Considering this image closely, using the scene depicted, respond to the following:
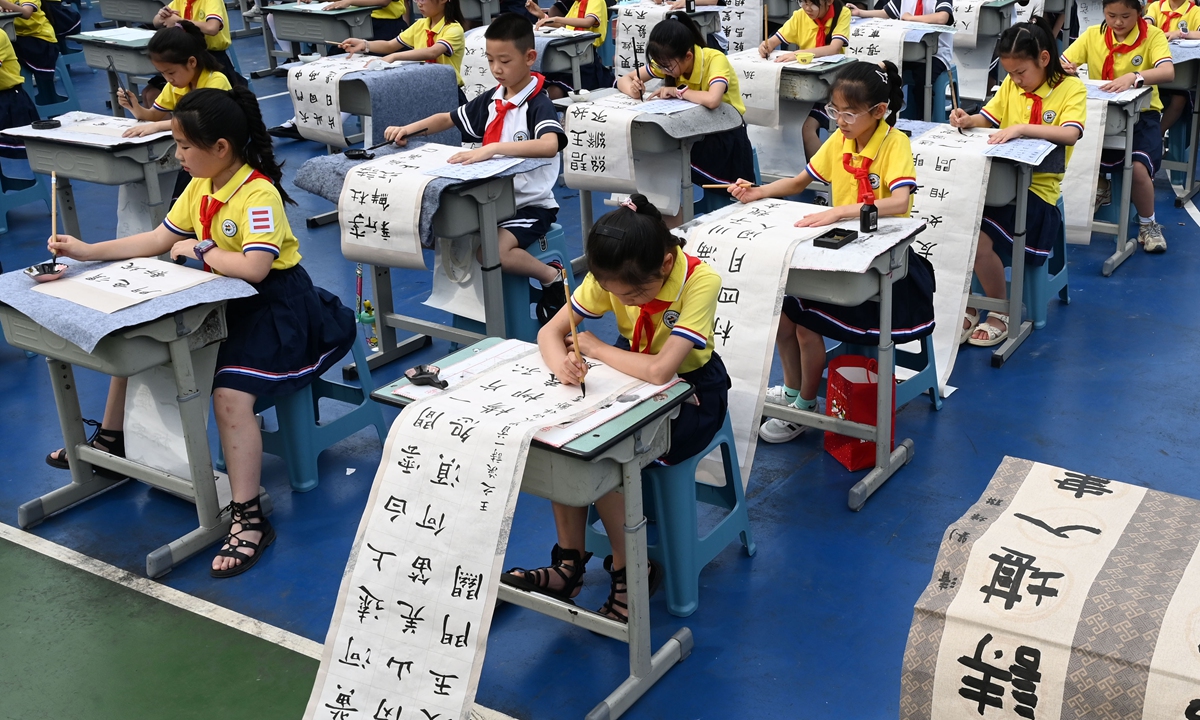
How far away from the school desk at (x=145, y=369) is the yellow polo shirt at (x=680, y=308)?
101cm

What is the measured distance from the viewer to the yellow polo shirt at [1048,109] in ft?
13.4

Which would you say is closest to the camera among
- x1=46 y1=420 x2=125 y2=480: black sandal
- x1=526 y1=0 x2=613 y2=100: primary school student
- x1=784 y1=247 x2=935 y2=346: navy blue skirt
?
x1=784 y1=247 x2=935 y2=346: navy blue skirt

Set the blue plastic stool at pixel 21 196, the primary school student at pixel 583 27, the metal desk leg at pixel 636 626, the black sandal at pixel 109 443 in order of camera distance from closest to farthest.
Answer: the metal desk leg at pixel 636 626, the black sandal at pixel 109 443, the blue plastic stool at pixel 21 196, the primary school student at pixel 583 27

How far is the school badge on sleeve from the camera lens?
315 cm

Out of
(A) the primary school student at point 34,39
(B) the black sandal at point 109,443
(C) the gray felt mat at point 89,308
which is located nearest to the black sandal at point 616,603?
(C) the gray felt mat at point 89,308

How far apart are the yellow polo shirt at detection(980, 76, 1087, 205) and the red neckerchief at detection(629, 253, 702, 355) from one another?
6.69ft

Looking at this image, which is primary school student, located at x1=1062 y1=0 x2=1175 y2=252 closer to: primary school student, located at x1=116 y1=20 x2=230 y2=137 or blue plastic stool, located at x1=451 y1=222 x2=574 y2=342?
blue plastic stool, located at x1=451 y1=222 x2=574 y2=342

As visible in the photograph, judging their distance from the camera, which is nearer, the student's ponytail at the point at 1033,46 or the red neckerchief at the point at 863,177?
the red neckerchief at the point at 863,177

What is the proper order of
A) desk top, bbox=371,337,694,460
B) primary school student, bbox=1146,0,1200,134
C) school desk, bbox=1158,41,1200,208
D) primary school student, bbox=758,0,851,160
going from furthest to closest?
1. primary school student, bbox=758,0,851,160
2. primary school student, bbox=1146,0,1200,134
3. school desk, bbox=1158,41,1200,208
4. desk top, bbox=371,337,694,460

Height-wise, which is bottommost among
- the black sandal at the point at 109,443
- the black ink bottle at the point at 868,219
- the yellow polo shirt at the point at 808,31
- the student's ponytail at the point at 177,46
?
the black sandal at the point at 109,443

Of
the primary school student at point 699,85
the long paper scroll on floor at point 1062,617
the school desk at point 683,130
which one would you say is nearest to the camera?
the long paper scroll on floor at point 1062,617

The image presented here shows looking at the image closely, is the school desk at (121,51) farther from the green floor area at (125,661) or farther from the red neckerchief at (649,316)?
the red neckerchief at (649,316)

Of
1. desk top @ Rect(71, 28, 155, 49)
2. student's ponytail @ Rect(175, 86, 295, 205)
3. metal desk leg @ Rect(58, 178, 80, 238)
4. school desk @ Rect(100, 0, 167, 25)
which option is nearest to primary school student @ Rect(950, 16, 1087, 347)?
student's ponytail @ Rect(175, 86, 295, 205)

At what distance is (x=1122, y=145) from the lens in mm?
4750
